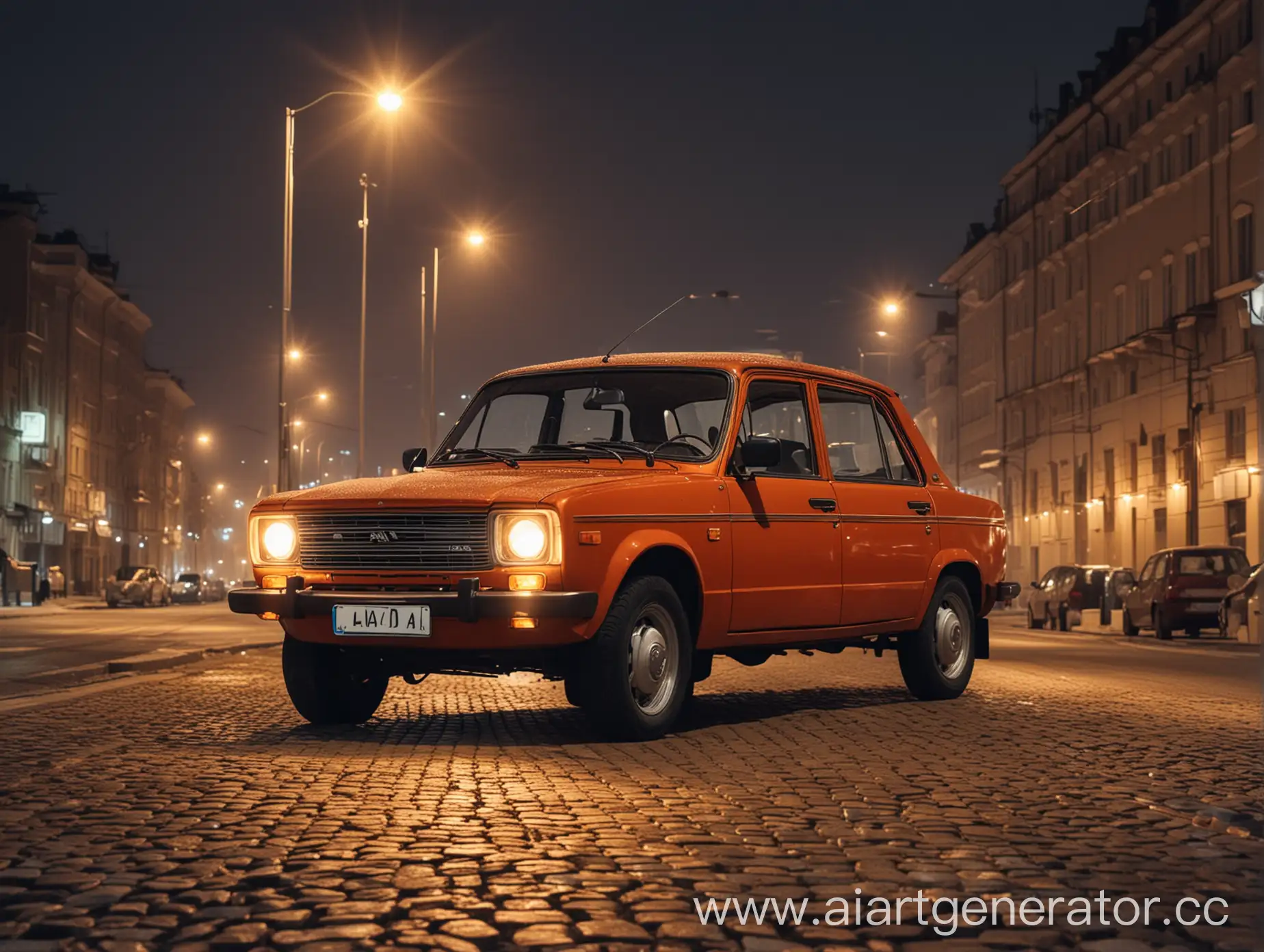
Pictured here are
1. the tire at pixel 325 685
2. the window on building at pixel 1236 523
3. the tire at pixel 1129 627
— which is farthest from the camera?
the window on building at pixel 1236 523

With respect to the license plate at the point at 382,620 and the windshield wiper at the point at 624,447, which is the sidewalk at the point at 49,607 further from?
the license plate at the point at 382,620

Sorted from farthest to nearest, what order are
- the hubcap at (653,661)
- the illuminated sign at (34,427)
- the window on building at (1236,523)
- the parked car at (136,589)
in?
the illuminated sign at (34,427) < the parked car at (136,589) < the window on building at (1236,523) < the hubcap at (653,661)

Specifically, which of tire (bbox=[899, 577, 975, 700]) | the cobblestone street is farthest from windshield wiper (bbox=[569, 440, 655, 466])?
tire (bbox=[899, 577, 975, 700])

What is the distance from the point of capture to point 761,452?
34.1 feet

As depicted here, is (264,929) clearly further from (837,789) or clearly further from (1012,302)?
(1012,302)

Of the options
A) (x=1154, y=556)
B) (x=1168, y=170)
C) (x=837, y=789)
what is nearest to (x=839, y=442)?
(x=837, y=789)

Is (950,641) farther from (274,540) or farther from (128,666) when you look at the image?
(128,666)

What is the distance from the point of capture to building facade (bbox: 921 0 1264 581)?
161 ft

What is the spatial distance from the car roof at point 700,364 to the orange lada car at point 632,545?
2 centimetres

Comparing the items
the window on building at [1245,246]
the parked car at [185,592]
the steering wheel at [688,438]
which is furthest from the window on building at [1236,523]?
the parked car at [185,592]

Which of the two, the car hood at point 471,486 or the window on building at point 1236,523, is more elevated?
the window on building at point 1236,523

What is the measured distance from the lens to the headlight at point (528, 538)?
9.20 m

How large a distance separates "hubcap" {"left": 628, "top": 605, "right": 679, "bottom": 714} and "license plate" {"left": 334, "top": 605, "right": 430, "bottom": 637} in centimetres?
107

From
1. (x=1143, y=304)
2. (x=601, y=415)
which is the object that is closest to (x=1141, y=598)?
(x=601, y=415)
